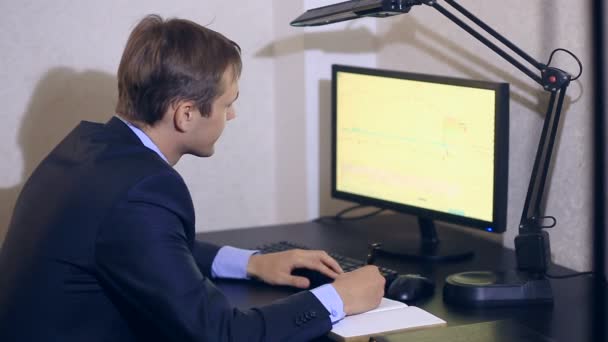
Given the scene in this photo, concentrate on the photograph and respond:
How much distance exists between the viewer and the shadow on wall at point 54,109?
2.13m

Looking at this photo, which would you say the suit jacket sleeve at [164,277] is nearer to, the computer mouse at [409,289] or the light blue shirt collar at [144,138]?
the light blue shirt collar at [144,138]

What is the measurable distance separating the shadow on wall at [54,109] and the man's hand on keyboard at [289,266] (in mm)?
792

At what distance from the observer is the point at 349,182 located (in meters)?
2.03

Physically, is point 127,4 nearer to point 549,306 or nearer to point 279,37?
point 279,37

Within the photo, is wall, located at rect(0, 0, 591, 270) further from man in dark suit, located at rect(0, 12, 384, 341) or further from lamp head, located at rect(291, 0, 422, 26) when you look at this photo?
man in dark suit, located at rect(0, 12, 384, 341)

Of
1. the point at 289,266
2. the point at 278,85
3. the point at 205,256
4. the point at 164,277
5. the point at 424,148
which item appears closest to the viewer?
the point at 164,277

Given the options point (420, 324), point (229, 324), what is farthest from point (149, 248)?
point (420, 324)

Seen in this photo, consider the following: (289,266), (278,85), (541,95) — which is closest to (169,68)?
(289,266)

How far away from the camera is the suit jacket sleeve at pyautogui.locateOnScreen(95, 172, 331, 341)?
3.93 ft

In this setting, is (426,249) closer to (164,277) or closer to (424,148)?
(424,148)

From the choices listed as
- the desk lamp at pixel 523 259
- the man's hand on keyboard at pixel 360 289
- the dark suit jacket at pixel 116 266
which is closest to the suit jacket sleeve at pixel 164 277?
the dark suit jacket at pixel 116 266

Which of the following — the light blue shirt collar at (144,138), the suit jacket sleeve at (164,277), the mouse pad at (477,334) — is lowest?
the mouse pad at (477,334)

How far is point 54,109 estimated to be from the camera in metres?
2.15

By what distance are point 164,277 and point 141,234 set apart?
72mm
